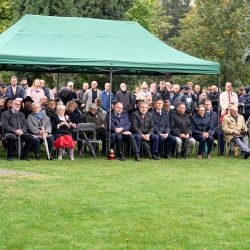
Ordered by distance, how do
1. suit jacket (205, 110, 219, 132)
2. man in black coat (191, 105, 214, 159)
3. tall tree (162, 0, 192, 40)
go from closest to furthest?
man in black coat (191, 105, 214, 159)
suit jacket (205, 110, 219, 132)
tall tree (162, 0, 192, 40)

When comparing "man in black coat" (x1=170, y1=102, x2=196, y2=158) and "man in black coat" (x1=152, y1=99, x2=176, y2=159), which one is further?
"man in black coat" (x1=170, y1=102, x2=196, y2=158)

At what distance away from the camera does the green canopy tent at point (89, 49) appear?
528 inches

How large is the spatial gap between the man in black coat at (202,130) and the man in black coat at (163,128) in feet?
2.09

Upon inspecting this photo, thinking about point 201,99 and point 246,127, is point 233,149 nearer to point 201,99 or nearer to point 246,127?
point 246,127

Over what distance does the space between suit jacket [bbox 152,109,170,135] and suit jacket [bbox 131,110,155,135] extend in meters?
0.13

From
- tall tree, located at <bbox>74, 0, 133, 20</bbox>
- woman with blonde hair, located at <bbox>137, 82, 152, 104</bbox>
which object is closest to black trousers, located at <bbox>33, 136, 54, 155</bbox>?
woman with blonde hair, located at <bbox>137, 82, 152, 104</bbox>

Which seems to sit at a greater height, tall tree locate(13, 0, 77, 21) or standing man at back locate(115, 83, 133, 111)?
tall tree locate(13, 0, 77, 21)

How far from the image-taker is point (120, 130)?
544 inches

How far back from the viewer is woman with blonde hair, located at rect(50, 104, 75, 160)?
13.4 meters

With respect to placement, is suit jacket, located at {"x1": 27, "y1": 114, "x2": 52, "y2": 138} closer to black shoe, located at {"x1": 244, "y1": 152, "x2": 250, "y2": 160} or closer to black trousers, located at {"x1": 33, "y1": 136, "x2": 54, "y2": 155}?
black trousers, located at {"x1": 33, "y1": 136, "x2": 54, "y2": 155}

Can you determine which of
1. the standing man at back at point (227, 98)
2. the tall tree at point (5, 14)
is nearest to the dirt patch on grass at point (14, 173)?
the standing man at back at point (227, 98)

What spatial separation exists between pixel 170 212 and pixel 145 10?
32.3 m

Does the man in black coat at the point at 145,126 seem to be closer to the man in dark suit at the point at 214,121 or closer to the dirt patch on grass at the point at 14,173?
the man in dark suit at the point at 214,121

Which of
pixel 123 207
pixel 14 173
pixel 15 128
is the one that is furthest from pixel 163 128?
pixel 123 207
